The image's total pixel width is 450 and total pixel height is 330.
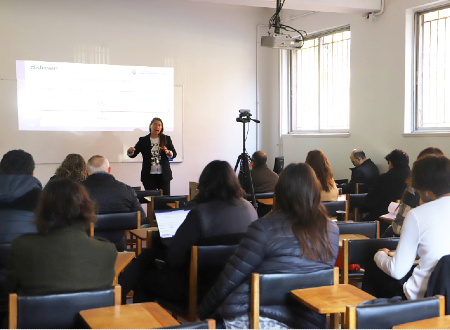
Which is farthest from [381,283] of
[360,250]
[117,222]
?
[117,222]

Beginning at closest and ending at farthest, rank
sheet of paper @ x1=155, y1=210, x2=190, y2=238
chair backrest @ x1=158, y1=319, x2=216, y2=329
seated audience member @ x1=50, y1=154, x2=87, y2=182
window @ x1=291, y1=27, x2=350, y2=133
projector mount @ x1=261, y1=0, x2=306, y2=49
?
1. chair backrest @ x1=158, y1=319, x2=216, y2=329
2. sheet of paper @ x1=155, y1=210, x2=190, y2=238
3. seated audience member @ x1=50, y1=154, x2=87, y2=182
4. projector mount @ x1=261, y1=0, x2=306, y2=49
5. window @ x1=291, y1=27, x2=350, y2=133

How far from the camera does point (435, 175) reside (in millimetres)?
2096

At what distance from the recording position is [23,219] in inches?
99.6

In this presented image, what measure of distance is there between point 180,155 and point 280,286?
591cm

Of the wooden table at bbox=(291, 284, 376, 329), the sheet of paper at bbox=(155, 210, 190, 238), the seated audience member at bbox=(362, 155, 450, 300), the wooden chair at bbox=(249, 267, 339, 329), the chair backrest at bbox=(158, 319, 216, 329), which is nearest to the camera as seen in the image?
the chair backrest at bbox=(158, 319, 216, 329)

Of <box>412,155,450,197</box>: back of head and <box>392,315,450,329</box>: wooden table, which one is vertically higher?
<box>412,155,450,197</box>: back of head

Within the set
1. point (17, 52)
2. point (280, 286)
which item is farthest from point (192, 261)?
point (17, 52)

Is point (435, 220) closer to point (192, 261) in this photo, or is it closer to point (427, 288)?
point (427, 288)

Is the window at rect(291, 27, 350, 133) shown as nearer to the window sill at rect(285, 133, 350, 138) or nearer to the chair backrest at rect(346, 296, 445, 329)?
the window sill at rect(285, 133, 350, 138)

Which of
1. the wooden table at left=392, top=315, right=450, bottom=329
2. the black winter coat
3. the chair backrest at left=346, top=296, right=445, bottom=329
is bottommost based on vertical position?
the wooden table at left=392, top=315, right=450, bottom=329

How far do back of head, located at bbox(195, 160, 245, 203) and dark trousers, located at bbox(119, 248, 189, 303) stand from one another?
0.45 metres

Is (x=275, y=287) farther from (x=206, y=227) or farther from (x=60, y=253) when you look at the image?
(x=60, y=253)

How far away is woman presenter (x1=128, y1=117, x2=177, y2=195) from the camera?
18.8ft

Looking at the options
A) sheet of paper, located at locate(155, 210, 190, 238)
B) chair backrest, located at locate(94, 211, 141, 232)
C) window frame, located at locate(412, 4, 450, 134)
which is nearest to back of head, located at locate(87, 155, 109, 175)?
chair backrest, located at locate(94, 211, 141, 232)
